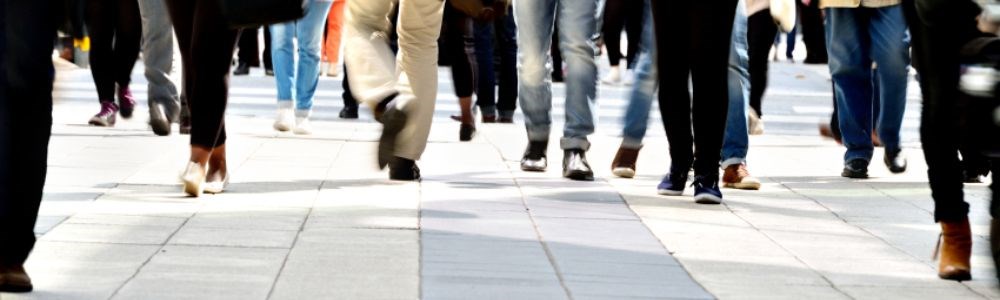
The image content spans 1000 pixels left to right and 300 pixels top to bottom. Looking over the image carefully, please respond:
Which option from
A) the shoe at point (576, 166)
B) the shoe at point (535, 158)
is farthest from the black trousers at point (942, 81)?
the shoe at point (535, 158)

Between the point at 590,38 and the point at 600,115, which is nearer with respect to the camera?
the point at 590,38

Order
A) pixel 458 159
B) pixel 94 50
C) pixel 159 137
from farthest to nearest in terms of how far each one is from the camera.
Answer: pixel 94 50 < pixel 159 137 < pixel 458 159

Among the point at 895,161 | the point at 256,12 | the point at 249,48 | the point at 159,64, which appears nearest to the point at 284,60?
the point at 159,64

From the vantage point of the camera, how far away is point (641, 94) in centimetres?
869

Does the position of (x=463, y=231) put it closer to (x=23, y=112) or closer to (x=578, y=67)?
(x=23, y=112)

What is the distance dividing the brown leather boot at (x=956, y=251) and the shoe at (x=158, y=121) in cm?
556

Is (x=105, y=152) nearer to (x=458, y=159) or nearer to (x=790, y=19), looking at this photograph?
(x=458, y=159)

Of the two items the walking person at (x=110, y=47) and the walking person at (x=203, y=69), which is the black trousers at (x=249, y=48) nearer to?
the walking person at (x=110, y=47)

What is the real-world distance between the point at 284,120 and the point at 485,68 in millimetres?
1533

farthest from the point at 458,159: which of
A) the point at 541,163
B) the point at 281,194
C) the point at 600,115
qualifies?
the point at 600,115

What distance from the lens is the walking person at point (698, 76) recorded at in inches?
290

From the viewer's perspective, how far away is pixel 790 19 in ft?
27.0

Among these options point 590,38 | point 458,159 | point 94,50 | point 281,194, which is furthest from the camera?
point 94,50

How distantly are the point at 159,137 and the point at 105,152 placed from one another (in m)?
1.14
